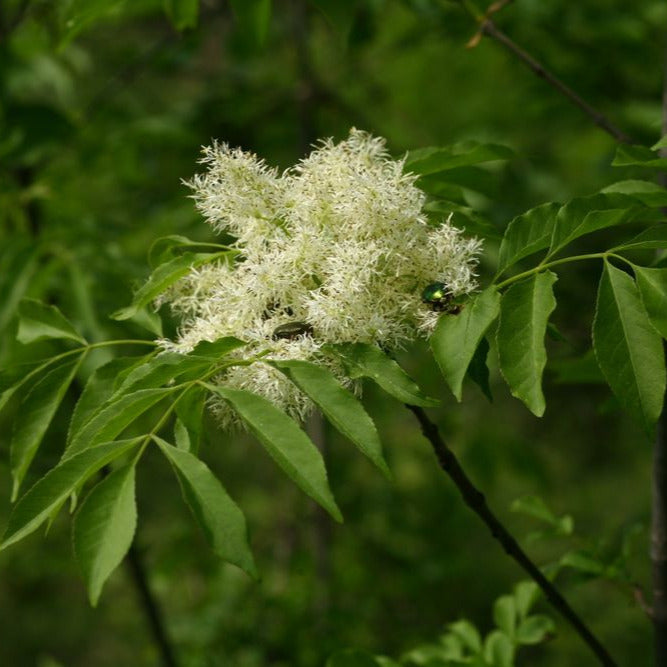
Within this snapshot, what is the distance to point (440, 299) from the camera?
1.27 meters

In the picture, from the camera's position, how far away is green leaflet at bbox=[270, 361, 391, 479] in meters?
1.08

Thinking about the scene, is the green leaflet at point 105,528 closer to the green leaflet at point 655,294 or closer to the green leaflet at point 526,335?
the green leaflet at point 526,335

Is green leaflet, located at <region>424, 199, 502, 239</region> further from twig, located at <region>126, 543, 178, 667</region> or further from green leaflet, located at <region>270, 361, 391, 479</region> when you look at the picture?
twig, located at <region>126, 543, 178, 667</region>

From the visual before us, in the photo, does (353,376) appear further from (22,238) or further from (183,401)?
(22,238)

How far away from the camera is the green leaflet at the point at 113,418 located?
1.13 m

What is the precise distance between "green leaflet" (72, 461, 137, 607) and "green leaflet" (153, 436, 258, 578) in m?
0.07

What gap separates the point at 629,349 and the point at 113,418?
0.70 m

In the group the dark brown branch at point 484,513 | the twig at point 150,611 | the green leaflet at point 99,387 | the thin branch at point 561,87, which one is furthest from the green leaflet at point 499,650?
the twig at point 150,611

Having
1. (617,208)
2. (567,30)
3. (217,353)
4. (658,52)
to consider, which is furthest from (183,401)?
(658,52)

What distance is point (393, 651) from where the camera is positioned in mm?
3676

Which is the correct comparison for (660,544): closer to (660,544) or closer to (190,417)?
(660,544)

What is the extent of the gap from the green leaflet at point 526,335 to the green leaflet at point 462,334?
0.03 m

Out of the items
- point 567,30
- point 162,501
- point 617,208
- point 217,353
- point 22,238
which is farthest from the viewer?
point 162,501

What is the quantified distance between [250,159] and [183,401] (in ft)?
1.34
